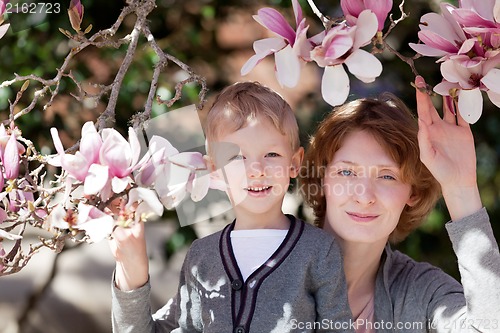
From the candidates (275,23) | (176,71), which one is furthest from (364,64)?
(176,71)

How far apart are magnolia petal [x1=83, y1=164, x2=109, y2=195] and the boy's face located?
1.32 ft

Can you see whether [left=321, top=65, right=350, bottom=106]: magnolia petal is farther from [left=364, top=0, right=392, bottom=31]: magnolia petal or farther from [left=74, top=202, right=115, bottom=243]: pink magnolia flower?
[left=74, top=202, right=115, bottom=243]: pink magnolia flower

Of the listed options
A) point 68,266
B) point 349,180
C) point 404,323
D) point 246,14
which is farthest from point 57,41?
Answer: point 404,323

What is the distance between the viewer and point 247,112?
59.7 inches

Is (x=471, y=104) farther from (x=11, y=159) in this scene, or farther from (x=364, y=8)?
(x=11, y=159)

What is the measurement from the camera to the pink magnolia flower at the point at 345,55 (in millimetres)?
1172

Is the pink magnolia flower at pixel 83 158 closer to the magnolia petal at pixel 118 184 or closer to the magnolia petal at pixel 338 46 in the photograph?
the magnolia petal at pixel 118 184

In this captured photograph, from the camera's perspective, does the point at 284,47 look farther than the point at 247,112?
No

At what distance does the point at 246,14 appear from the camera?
2.89 metres

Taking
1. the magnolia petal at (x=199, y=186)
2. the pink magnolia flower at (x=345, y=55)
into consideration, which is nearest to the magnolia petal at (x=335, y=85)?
the pink magnolia flower at (x=345, y=55)

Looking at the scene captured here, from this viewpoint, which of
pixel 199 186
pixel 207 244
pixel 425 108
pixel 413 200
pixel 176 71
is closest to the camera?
pixel 199 186

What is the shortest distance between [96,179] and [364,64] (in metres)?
0.40

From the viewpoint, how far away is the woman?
58.7 inches

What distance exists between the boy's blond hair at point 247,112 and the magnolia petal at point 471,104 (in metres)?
0.38
